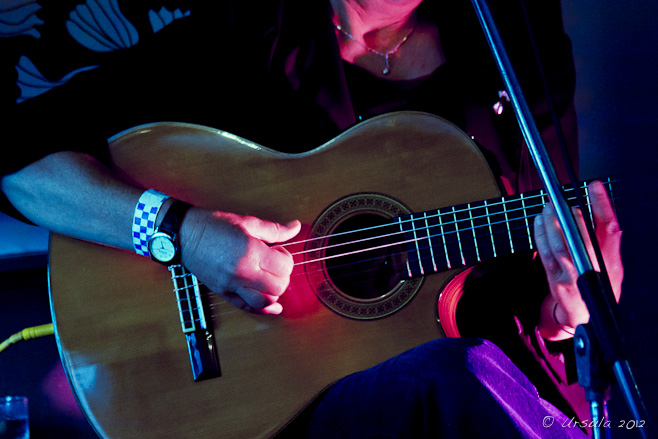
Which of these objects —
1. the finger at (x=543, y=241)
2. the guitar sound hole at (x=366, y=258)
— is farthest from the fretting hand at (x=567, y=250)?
the guitar sound hole at (x=366, y=258)

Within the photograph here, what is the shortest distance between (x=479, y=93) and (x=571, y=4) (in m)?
0.99

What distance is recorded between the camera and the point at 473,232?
3.92 ft

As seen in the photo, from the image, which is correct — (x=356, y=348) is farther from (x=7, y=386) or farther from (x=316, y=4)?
(x=7, y=386)

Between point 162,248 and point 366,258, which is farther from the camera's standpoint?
point 366,258

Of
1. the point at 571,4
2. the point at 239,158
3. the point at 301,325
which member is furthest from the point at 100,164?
the point at 571,4

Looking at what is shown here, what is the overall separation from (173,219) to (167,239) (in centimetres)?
5

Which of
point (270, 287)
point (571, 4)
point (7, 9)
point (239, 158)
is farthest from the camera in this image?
point (571, 4)

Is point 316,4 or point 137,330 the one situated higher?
point 316,4

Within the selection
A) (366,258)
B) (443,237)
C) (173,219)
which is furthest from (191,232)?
(443,237)

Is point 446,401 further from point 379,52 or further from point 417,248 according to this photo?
point 379,52

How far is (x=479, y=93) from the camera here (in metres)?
1.44

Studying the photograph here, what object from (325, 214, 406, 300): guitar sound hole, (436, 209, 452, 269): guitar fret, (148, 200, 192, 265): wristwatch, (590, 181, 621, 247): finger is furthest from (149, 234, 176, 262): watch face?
(590, 181, 621, 247): finger

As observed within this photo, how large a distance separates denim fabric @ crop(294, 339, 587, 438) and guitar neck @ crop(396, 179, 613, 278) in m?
0.25

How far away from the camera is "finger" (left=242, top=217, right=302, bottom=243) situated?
114 centimetres
